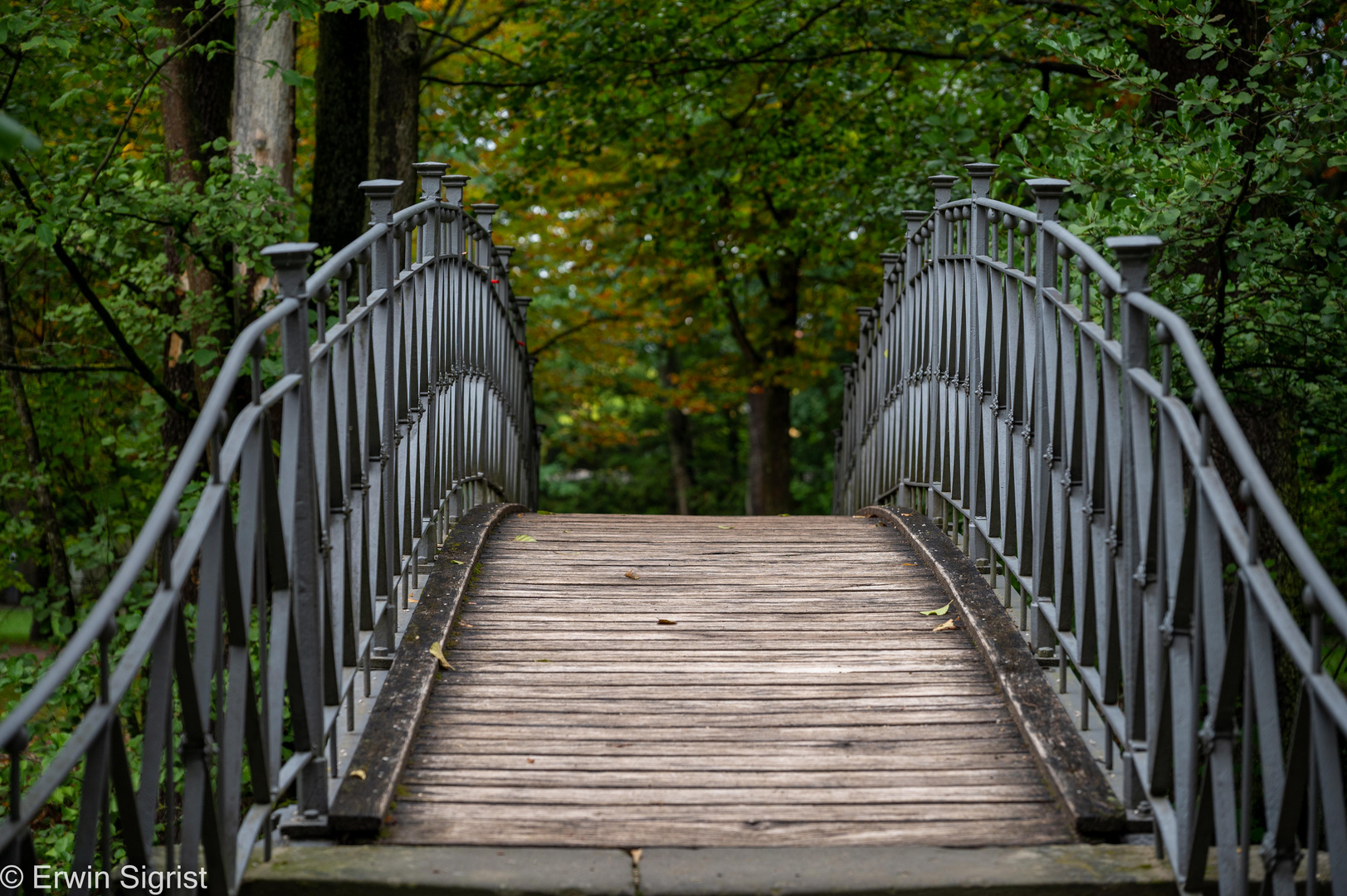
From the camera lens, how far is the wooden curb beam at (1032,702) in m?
3.09

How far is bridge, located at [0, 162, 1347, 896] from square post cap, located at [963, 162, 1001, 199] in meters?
0.02

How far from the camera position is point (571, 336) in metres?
18.0

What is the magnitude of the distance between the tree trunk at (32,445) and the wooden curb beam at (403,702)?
538 cm

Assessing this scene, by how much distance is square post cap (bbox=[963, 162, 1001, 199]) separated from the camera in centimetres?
507

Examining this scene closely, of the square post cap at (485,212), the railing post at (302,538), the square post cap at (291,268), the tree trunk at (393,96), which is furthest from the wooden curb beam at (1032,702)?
the tree trunk at (393,96)

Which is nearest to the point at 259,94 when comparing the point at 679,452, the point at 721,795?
the point at 721,795

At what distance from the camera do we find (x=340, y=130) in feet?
28.9

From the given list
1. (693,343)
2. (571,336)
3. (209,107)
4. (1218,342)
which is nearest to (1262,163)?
(1218,342)

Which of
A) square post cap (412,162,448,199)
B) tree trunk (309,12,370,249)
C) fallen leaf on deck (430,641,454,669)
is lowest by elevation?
fallen leaf on deck (430,641,454,669)

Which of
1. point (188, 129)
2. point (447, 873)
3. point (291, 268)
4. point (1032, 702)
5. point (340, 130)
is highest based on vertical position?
point (340, 130)

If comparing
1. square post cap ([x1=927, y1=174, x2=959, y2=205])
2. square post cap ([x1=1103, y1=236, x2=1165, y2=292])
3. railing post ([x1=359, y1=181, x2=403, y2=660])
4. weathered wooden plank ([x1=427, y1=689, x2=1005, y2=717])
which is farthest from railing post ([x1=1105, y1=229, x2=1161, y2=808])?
square post cap ([x1=927, y1=174, x2=959, y2=205])

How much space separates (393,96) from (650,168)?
5.69 m

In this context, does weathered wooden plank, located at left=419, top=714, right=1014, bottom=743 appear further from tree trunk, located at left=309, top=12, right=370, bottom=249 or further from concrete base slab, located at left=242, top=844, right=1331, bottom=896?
tree trunk, located at left=309, top=12, right=370, bottom=249

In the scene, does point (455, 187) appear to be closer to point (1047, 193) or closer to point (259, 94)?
point (259, 94)
